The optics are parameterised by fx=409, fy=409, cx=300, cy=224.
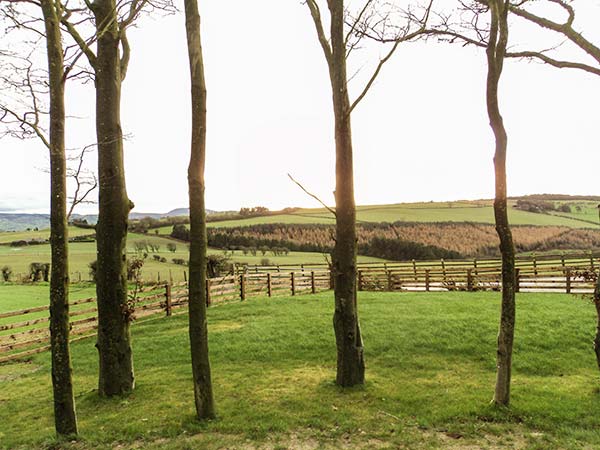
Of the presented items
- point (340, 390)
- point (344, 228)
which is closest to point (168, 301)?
point (340, 390)

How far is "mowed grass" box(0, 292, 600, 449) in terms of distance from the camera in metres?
5.20

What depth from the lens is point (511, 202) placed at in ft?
190

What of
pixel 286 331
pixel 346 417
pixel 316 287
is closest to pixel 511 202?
pixel 316 287

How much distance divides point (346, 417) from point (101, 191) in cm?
550

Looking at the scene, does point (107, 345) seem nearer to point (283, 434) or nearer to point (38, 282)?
point (283, 434)

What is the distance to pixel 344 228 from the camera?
6871 mm

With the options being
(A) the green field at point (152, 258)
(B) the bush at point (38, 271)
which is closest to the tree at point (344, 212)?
(A) the green field at point (152, 258)

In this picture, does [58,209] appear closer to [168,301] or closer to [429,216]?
[168,301]

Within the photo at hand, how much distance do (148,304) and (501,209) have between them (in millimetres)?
12446

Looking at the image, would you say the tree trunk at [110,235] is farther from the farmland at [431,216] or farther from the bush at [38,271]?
the farmland at [431,216]

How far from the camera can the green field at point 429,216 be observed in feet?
142

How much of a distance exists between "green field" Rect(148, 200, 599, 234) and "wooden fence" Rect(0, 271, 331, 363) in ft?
70.3

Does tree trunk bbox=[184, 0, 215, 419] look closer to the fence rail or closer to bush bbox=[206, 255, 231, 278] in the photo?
the fence rail

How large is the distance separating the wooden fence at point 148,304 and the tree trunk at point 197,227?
5.03 m
